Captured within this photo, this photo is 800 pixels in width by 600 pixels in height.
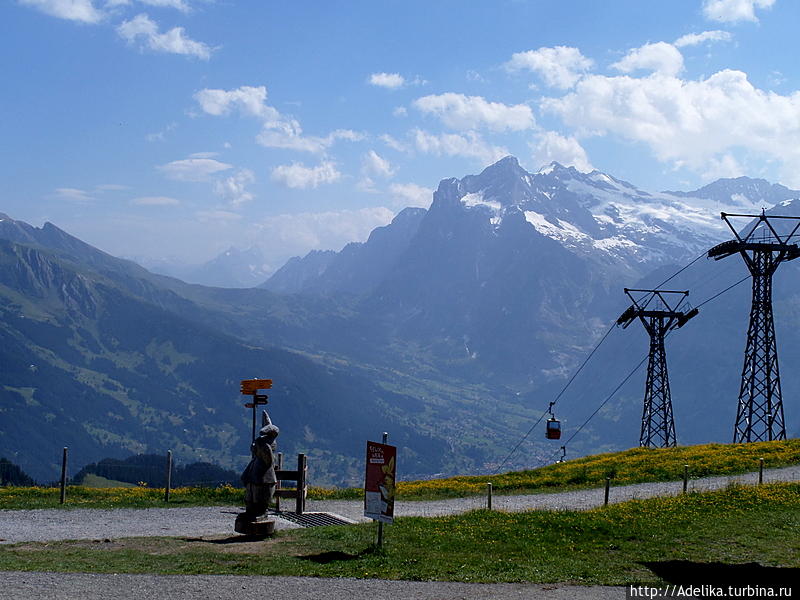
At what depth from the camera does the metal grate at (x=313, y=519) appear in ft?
99.5

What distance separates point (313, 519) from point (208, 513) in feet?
17.9

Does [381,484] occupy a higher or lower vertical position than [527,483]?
higher

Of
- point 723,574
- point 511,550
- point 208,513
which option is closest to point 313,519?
point 208,513

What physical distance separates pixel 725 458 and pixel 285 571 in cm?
3563

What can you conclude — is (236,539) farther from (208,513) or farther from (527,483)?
(527,483)

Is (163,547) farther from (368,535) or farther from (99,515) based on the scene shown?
(99,515)

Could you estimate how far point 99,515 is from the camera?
33375 mm

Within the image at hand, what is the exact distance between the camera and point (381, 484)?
23.0 meters

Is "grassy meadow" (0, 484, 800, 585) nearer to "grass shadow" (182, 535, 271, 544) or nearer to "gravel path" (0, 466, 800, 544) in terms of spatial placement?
"grass shadow" (182, 535, 271, 544)

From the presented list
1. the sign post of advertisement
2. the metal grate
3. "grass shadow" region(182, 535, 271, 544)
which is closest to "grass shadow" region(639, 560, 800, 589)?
the sign post of advertisement

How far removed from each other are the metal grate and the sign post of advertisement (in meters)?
7.44

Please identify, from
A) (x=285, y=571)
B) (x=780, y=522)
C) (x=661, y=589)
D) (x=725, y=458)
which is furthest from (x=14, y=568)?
(x=725, y=458)

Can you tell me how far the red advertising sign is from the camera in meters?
22.7

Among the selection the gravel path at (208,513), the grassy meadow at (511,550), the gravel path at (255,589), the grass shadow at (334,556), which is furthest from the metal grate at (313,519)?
the gravel path at (255,589)
